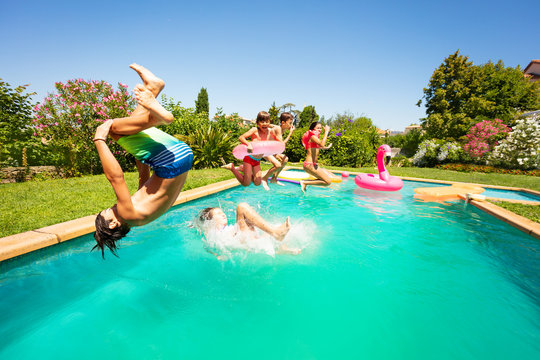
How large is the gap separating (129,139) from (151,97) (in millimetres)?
532

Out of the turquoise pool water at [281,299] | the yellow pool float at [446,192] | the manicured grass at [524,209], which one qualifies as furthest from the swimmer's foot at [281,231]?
the yellow pool float at [446,192]

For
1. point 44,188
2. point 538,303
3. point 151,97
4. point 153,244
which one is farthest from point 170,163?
point 44,188

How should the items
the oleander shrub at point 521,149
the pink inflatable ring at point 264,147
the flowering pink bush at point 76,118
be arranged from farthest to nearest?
the oleander shrub at point 521,149 → the flowering pink bush at point 76,118 → the pink inflatable ring at point 264,147

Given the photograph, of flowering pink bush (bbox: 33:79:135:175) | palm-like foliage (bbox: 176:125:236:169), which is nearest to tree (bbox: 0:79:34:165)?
flowering pink bush (bbox: 33:79:135:175)

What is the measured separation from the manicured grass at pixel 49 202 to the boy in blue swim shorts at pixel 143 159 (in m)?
2.83

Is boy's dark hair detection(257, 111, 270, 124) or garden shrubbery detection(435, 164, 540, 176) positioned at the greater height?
boy's dark hair detection(257, 111, 270, 124)

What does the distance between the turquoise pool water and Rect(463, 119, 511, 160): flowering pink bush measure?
1625 cm

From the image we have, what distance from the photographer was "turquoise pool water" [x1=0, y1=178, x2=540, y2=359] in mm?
2602

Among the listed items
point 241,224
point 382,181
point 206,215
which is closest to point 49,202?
point 206,215

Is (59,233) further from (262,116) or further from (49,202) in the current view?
(262,116)

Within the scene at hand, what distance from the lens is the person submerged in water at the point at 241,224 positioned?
4.03m

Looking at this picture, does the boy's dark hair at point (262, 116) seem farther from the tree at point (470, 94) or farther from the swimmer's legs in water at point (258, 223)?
the tree at point (470, 94)

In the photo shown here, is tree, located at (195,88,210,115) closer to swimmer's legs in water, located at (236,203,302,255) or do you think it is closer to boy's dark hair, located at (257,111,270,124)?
boy's dark hair, located at (257,111,270,124)

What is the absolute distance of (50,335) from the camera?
8.91 ft
